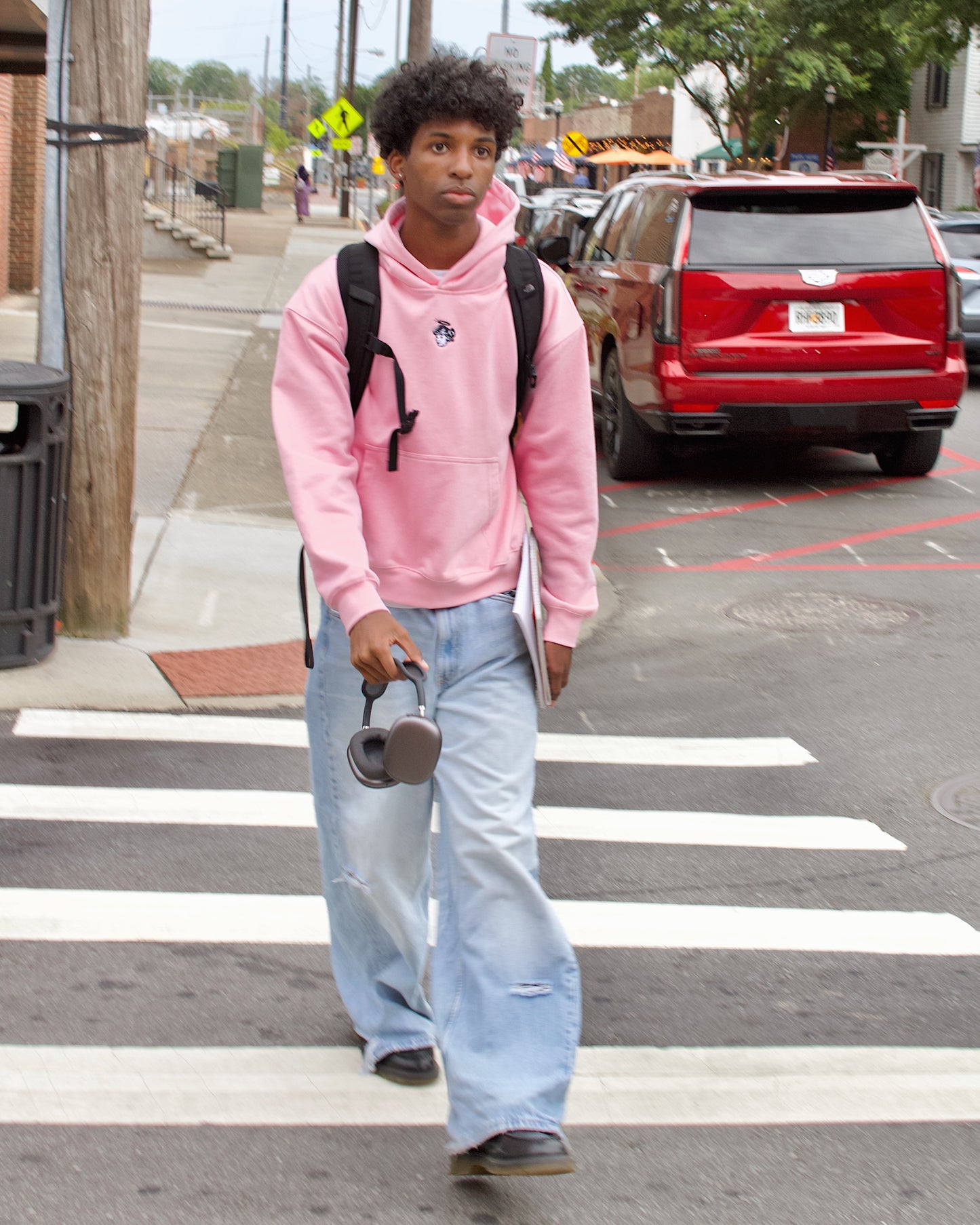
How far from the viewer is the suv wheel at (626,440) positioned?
11.3 meters

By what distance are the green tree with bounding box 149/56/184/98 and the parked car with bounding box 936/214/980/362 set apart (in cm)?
12585

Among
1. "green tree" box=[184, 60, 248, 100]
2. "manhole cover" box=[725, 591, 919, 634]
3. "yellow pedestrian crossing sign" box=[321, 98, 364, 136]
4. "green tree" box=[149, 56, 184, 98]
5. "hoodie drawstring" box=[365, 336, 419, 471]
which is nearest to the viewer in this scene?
"hoodie drawstring" box=[365, 336, 419, 471]

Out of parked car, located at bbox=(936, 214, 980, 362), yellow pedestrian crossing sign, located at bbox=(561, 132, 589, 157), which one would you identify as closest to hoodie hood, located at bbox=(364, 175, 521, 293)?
parked car, located at bbox=(936, 214, 980, 362)

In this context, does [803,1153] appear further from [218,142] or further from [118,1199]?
[218,142]

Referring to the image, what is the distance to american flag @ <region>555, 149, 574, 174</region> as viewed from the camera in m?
53.7

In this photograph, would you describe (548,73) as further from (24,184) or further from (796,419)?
(796,419)

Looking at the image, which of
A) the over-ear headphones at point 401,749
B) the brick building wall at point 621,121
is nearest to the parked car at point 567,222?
the over-ear headphones at point 401,749

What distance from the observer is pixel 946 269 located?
1050 centimetres

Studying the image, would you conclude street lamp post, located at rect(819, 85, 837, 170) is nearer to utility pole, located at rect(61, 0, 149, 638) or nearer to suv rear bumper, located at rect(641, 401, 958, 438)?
suv rear bumper, located at rect(641, 401, 958, 438)

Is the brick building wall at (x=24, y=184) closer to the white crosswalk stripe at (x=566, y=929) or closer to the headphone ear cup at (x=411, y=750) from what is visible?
the white crosswalk stripe at (x=566, y=929)

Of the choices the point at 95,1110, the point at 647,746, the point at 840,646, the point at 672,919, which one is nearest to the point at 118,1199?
the point at 95,1110

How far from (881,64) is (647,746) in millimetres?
42191

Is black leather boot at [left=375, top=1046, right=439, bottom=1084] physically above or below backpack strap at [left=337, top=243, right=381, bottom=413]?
below

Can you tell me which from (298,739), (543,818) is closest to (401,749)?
(543,818)
